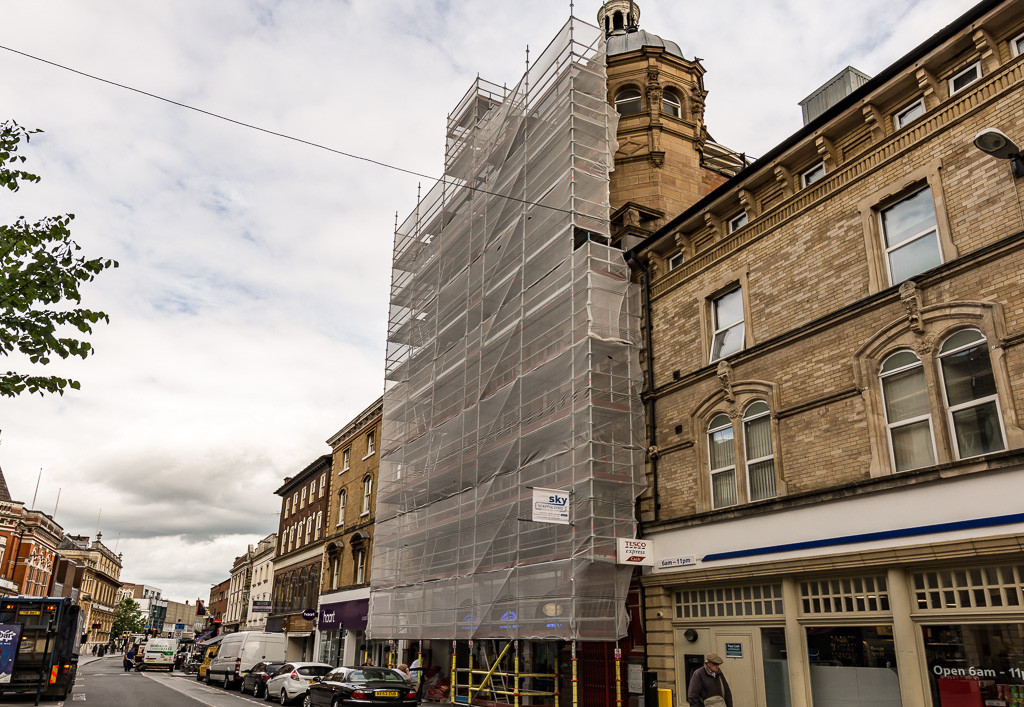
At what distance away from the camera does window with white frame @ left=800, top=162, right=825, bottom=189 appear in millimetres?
14366

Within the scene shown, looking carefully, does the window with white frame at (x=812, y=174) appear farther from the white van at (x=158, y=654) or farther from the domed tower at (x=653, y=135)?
the white van at (x=158, y=654)

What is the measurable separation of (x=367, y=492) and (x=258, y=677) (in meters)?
9.30

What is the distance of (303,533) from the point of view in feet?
149

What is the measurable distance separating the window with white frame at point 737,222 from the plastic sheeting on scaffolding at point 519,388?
121 inches

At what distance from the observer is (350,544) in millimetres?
35375

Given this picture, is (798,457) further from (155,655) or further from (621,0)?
(155,655)

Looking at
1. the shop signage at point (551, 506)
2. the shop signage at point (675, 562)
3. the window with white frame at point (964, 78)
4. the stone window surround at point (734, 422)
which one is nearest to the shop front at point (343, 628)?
the shop signage at point (551, 506)

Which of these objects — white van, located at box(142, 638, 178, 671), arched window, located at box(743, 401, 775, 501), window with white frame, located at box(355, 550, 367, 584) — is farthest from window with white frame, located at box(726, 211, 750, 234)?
white van, located at box(142, 638, 178, 671)

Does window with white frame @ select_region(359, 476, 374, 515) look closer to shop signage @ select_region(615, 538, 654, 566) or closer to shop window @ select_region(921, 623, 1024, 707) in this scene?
shop signage @ select_region(615, 538, 654, 566)

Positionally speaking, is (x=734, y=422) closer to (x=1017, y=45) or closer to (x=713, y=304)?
(x=713, y=304)

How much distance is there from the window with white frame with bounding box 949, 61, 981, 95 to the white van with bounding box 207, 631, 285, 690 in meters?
31.9

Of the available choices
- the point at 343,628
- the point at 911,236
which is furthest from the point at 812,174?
the point at 343,628

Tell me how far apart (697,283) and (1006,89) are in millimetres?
6891

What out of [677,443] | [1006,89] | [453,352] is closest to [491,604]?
[677,443]
